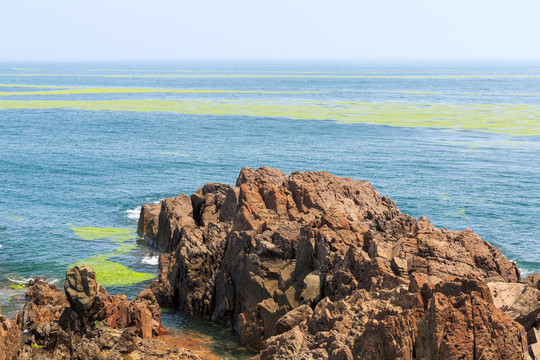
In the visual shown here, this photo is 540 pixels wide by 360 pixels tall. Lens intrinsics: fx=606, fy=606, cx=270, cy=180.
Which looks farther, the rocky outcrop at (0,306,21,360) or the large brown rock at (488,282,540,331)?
the rocky outcrop at (0,306,21,360)

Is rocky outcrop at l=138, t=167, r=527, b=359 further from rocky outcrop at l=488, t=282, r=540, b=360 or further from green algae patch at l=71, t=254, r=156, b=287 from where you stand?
green algae patch at l=71, t=254, r=156, b=287

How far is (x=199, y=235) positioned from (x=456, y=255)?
50.7 ft

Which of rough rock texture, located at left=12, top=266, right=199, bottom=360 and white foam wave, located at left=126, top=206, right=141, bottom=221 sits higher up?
rough rock texture, located at left=12, top=266, right=199, bottom=360

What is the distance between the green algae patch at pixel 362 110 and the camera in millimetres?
109188

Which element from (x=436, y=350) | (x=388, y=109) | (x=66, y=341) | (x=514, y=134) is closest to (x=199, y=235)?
(x=66, y=341)

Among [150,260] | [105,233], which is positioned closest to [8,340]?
[150,260]

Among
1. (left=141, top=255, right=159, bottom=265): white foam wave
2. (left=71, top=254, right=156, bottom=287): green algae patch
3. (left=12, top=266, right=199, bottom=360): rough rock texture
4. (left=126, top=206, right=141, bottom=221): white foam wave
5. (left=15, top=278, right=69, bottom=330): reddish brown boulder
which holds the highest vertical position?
(left=12, top=266, right=199, bottom=360): rough rock texture

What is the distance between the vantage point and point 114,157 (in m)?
81.4

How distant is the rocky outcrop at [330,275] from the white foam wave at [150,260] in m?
1.13

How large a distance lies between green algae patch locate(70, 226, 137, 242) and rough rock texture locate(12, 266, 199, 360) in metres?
17.8

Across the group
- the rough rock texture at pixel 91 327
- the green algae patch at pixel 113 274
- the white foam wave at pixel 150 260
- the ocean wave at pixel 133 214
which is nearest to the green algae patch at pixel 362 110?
the ocean wave at pixel 133 214

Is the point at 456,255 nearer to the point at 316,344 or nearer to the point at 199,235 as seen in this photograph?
the point at 316,344

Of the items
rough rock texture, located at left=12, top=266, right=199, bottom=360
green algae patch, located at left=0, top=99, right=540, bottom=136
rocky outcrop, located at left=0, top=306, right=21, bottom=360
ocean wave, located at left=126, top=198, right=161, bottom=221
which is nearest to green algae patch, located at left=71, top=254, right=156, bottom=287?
rough rock texture, located at left=12, top=266, right=199, bottom=360

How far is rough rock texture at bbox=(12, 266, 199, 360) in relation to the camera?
24312mm
